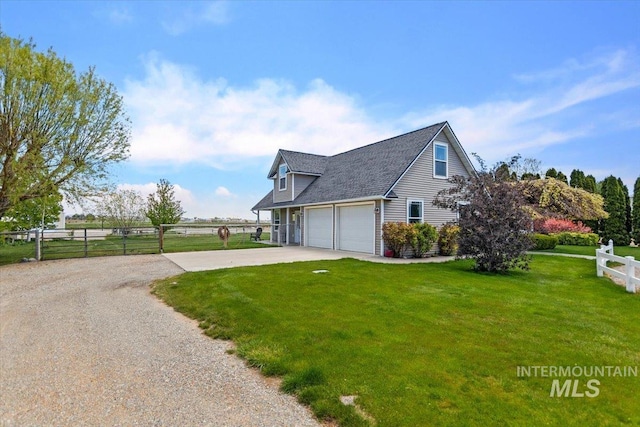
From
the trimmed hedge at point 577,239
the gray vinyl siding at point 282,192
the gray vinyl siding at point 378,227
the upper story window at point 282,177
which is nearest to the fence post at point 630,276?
the gray vinyl siding at point 378,227

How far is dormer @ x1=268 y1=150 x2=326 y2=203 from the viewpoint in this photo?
69.1ft

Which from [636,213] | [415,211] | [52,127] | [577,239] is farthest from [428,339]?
[636,213]

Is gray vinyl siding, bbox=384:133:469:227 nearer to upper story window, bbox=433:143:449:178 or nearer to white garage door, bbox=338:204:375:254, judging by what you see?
upper story window, bbox=433:143:449:178

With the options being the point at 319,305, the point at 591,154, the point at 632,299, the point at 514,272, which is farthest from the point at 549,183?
the point at 319,305

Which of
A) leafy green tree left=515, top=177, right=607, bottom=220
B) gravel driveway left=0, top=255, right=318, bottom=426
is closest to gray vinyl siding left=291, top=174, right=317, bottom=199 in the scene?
leafy green tree left=515, top=177, right=607, bottom=220

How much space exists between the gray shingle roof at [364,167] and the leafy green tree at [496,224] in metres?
4.11

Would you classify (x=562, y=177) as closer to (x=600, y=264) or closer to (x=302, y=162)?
(x=600, y=264)

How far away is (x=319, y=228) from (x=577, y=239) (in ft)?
53.2

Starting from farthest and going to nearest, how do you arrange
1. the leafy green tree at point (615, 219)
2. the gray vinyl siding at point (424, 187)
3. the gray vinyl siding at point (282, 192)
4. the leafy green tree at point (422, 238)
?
1. the leafy green tree at point (615, 219)
2. the gray vinyl siding at point (282, 192)
3. the gray vinyl siding at point (424, 187)
4. the leafy green tree at point (422, 238)

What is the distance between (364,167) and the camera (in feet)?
58.7

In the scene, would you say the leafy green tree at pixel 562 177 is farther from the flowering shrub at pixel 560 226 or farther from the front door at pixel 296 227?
the front door at pixel 296 227

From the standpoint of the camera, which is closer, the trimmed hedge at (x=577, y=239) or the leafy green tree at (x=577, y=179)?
the trimmed hedge at (x=577, y=239)

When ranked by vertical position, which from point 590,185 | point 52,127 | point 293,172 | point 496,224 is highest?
point 52,127

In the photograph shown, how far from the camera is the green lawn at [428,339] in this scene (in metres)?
2.97
